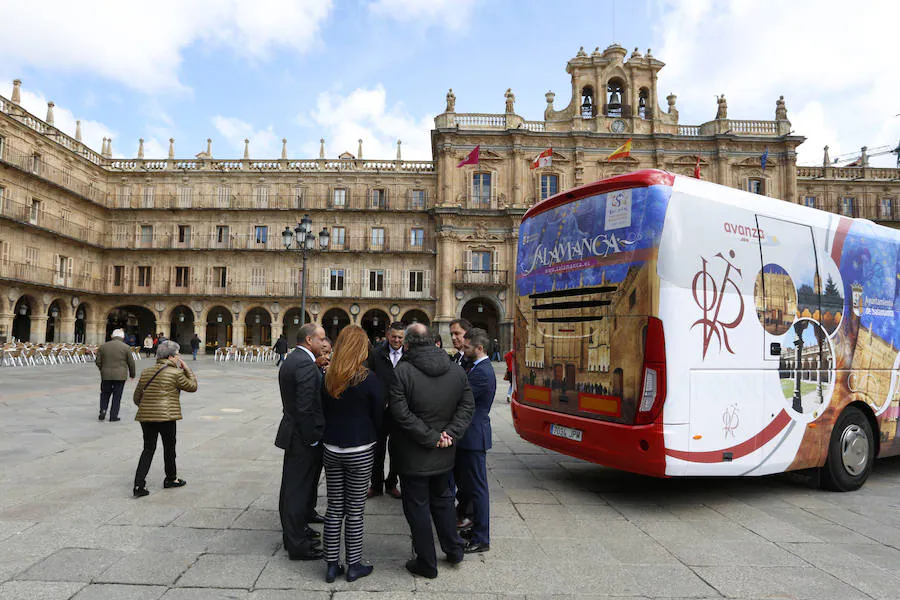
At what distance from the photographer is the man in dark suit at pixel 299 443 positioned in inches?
138

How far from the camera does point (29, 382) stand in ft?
46.3

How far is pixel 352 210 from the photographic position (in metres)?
33.5

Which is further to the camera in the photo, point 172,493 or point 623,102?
point 623,102

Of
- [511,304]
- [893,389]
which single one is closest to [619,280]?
[893,389]

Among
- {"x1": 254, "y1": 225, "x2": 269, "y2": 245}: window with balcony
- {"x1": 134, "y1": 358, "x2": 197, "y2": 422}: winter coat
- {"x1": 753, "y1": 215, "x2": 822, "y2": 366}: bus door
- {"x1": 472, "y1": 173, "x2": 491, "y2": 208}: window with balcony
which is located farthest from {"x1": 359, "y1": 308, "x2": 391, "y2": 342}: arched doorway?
{"x1": 753, "y1": 215, "x2": 822, "y2": 366}: bus door

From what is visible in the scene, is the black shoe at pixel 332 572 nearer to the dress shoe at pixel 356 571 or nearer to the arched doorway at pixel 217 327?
the dress shoe at pixel 356 571

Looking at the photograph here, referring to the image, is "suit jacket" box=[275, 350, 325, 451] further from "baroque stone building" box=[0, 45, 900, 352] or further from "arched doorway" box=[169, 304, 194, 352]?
"arched doorway" box=[169, 304, 194, 352]

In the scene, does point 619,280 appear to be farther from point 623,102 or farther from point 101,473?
point 623,102

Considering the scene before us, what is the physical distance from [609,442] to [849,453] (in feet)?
9.95

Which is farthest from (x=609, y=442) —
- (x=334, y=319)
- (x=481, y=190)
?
(x=334, y=319)

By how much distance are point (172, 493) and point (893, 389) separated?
25.3 ft

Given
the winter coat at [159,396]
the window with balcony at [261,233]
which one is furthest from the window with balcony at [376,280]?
the winter coat at [159,396]

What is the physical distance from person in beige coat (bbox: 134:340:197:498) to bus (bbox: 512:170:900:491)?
350 centimetres

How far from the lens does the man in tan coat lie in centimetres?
862
